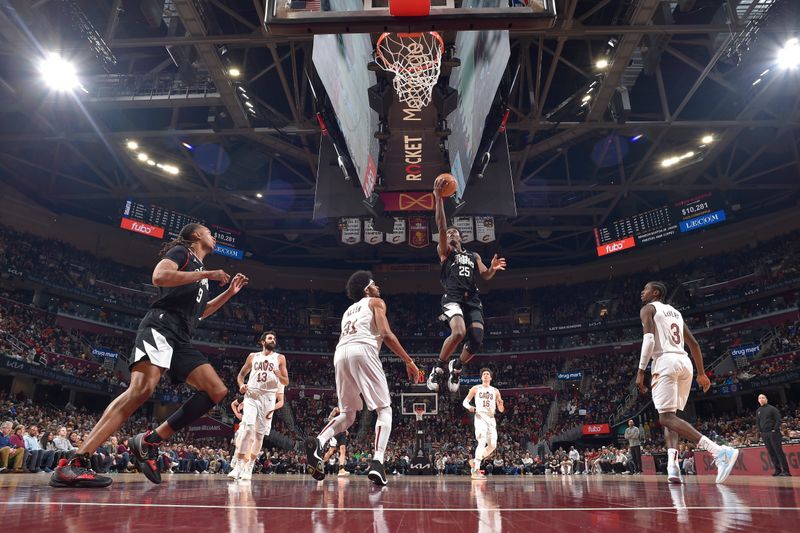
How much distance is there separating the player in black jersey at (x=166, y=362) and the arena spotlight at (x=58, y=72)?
1432 centimetres

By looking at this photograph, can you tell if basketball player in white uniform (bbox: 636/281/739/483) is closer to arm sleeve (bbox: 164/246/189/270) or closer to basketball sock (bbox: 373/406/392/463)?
basketball sock (bbox: 373/406/392/463)

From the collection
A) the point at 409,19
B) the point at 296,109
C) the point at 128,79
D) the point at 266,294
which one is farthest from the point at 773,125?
the point at 266,294

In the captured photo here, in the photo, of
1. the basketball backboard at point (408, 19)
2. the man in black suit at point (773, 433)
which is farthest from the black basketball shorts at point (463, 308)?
the man in black suit at point (773, 433)

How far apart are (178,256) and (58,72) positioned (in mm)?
15218

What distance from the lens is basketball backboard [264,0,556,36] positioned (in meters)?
5.15

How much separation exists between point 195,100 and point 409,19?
48.1ft

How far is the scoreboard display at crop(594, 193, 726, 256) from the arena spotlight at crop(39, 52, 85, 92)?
77.9 feet

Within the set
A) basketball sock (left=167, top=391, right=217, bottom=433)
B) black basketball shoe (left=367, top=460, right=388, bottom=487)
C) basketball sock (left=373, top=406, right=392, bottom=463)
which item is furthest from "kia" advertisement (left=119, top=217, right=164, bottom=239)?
black basketball shoe (left=367, top=460, right=388, bottom=487)

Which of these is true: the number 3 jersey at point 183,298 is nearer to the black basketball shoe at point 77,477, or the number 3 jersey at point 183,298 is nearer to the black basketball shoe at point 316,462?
the black basketball shoe at point 77,477

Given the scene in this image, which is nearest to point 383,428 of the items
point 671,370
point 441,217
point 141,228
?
point 441,217

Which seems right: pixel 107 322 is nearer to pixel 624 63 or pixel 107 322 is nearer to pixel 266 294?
pixel 266 294

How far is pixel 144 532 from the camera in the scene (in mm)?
1909

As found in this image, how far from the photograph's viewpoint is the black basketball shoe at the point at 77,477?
431cm

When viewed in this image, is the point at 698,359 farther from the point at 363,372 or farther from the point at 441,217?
the point at 363,372
